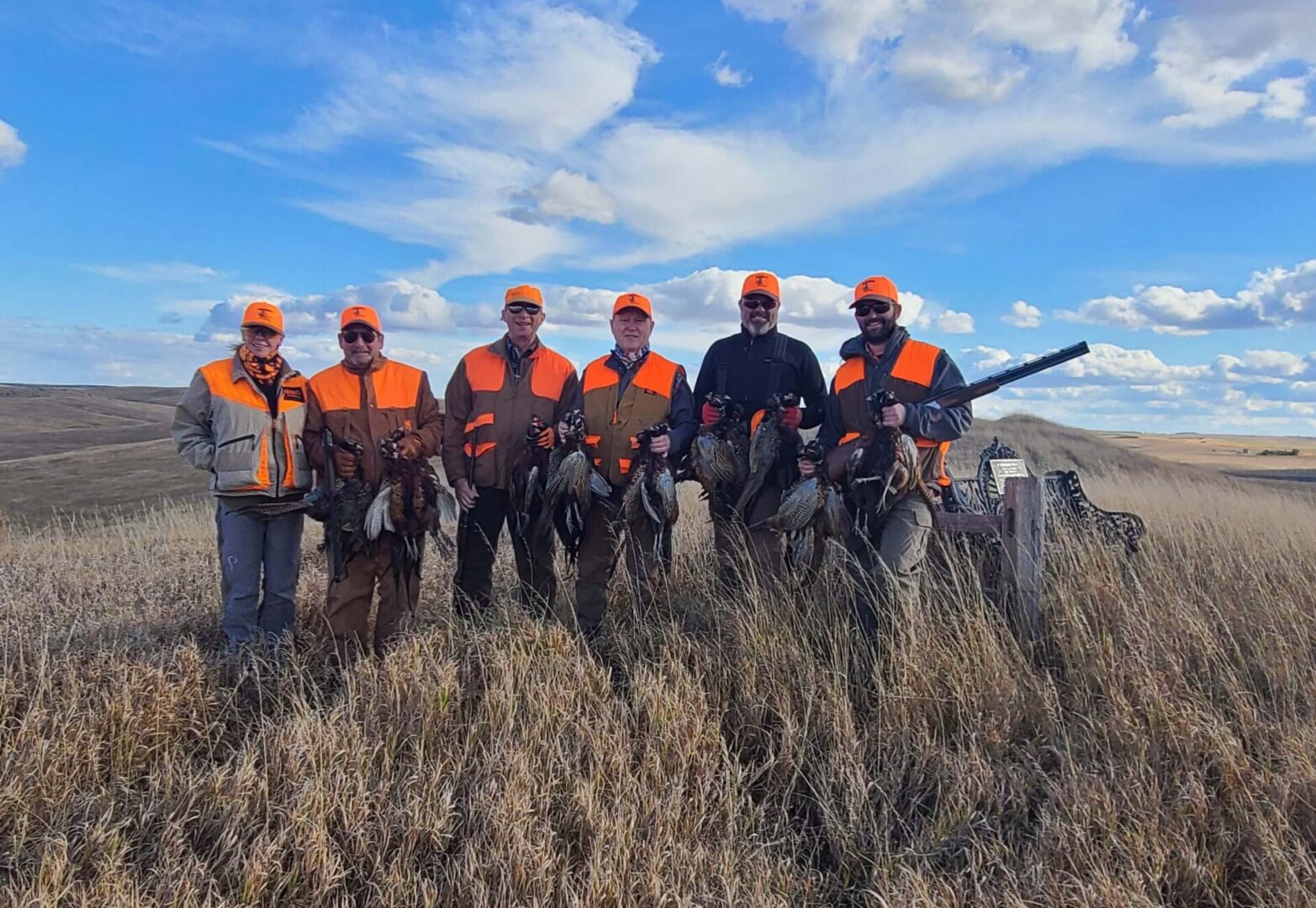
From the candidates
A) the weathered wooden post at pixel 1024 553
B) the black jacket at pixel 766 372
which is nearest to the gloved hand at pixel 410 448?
the black jacket at pixel 766 372

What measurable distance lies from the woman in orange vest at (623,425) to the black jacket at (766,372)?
36 cm

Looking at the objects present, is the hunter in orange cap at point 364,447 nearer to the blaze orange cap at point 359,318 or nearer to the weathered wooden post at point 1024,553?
the blaze orange cap at point 359,318

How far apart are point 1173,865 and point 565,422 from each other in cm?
410

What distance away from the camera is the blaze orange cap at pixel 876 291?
5.66m

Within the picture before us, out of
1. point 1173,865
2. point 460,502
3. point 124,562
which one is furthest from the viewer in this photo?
point 124,562

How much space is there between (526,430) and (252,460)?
1795 millimetres

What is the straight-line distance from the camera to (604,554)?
6062 mm

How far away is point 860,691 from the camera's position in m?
4.80

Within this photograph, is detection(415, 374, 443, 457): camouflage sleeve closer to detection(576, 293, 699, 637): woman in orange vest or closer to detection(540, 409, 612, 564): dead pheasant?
detection(540, 409, 612, 564): dead pheasant

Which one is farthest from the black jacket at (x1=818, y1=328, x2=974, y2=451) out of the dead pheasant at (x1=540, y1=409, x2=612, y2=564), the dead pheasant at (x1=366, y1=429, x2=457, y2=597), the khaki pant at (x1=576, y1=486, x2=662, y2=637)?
the dead pheasant at (x1=366, y1=429, x2=457, y2=597)

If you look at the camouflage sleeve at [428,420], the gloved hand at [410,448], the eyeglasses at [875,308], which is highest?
the eyeglasses at [875,308]

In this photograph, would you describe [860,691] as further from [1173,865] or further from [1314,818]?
[1314,818]

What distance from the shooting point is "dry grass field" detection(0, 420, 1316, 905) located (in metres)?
3.38

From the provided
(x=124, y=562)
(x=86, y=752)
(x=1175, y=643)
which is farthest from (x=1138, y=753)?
(x=124, y=562)
